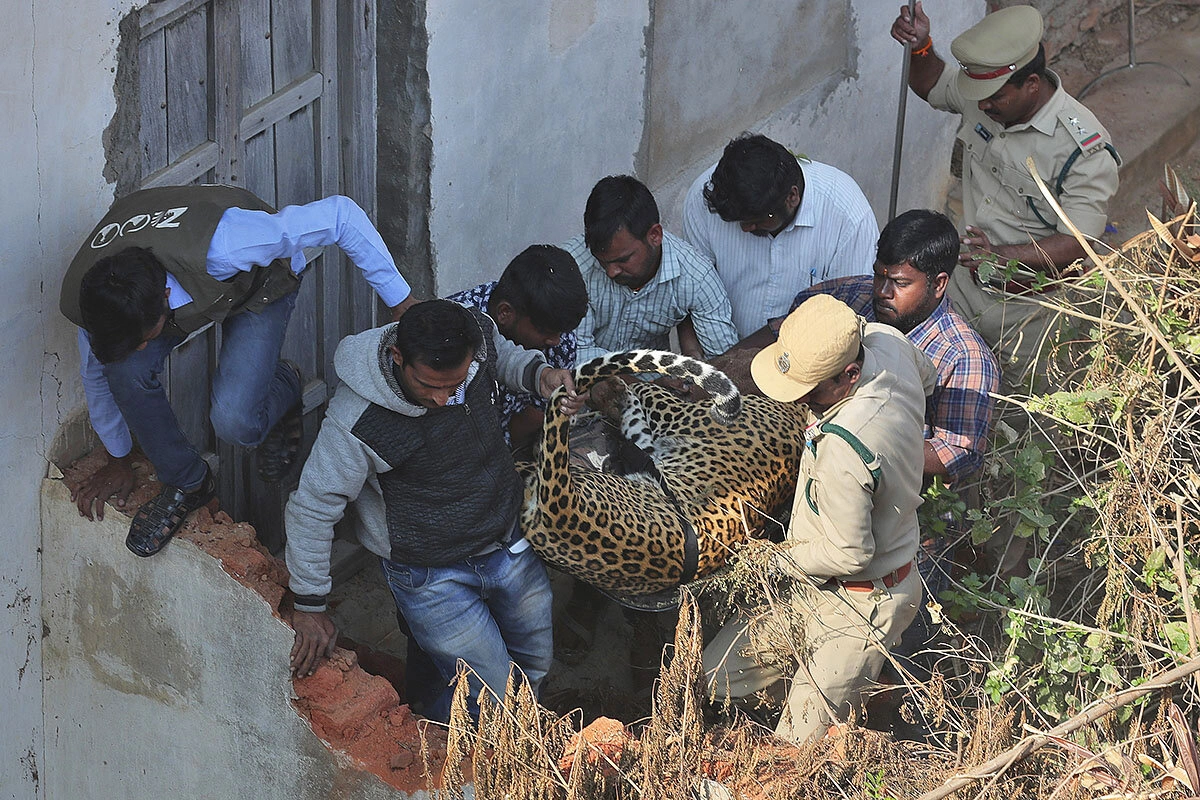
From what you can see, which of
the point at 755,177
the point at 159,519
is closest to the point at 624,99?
the point at 755,177

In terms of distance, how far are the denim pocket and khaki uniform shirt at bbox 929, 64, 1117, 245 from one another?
3.03m

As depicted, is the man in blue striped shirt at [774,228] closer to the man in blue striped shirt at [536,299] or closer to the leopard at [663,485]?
the leopard at [663,485]

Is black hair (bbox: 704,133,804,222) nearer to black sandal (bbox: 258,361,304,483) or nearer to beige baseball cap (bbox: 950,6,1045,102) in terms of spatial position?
beige baseball cap (bbox: 950,6,1045,102)

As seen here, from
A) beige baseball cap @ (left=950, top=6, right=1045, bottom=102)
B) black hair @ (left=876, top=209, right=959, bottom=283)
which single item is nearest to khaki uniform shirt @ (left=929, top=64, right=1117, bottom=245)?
beige baseball cap @ (left=950, top=6, right=1045, bottom=102)

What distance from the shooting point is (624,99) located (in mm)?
6551

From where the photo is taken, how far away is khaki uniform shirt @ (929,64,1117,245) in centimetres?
584

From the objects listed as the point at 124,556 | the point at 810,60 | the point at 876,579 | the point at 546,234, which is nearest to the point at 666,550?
the point at 876,579

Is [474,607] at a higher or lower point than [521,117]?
lower

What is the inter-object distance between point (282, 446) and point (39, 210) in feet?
3.96

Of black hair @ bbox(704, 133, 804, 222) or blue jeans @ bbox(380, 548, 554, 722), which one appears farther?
black hair @ bbox(704, 133, 804, 222)

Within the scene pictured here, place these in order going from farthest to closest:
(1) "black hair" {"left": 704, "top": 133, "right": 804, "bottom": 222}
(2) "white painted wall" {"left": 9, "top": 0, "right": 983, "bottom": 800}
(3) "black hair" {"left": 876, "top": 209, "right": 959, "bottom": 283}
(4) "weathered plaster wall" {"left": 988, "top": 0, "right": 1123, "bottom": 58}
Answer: (4) "weathered plaster wall" {"left": 988, "top": 0, "right": 1123, "bottom": 58}
(1) "black hair" {"left": 704, "top": 133, "right": 804, "bottom": 222}
(3) "black hair" {"left": 876, "top": 209, "right": 959, "bottom": 283}
(2) "white painted wall" {"left": 9, "top": 0, "right": 983, "bottom": 800}

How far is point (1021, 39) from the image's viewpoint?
5848 millimetres

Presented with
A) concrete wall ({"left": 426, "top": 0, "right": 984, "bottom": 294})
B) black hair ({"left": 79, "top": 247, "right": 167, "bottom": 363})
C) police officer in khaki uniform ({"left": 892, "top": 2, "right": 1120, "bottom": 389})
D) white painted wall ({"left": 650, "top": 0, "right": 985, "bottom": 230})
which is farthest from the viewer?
white painted wall ({"left": 650, "top": 0, "right": 985, "bottom": 230})

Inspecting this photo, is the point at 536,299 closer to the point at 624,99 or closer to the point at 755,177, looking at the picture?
the point at 755,177
